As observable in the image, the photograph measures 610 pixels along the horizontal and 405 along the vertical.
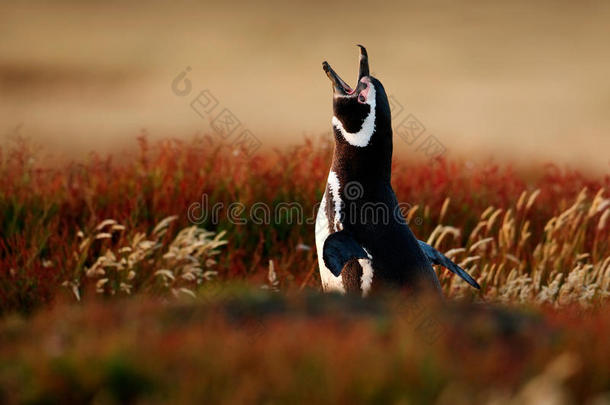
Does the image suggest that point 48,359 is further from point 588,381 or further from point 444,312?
point 588,381

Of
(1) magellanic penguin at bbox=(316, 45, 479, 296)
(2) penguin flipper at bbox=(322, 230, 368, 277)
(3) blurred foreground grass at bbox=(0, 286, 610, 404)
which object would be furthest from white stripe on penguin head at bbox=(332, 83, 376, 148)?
(3) blurred foreground grass at bbox=(0, 286, 610, 404)

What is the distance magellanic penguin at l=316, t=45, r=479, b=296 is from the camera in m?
4.92

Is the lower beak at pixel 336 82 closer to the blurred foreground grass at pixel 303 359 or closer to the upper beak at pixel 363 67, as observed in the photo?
the upper beak at pixel 363 67

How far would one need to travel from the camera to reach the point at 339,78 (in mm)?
5090

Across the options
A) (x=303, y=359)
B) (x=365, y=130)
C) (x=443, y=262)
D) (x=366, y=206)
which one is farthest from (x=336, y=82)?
(x=303, y=359)

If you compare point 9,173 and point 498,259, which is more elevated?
point 9,173

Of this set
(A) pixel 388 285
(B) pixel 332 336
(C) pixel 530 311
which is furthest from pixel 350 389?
(A) pixel 388 285

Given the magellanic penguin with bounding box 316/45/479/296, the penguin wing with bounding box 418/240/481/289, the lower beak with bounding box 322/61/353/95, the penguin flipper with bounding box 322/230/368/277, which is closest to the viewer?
the penguin flipper with bounding box 322/230/368/277

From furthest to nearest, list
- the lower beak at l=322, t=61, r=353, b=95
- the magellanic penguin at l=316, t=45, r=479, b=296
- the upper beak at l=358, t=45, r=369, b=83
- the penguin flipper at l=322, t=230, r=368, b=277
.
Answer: the upper beak at l=358, t=45, r=369, b=83 → the lower beak at l=322, t=61, r=353, b=95 → the magellanic penguin at l=316, t=45, r=479, b=296 → the penguin flipper at l=322, t=230, r=368, b=277

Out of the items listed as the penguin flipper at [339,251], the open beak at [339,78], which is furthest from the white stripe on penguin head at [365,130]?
the penguin flipper at [339,251]

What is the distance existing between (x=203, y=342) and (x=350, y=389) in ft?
2.25

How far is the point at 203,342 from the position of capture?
293 centimetres

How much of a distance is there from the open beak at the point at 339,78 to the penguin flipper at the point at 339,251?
103 cm

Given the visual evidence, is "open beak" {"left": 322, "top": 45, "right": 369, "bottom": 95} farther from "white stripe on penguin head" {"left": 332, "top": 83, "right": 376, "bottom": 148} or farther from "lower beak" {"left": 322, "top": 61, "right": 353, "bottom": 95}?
"white stripe on penguin head" {"left": 332, "top": 83, "right": 376, "bottom": 148}
